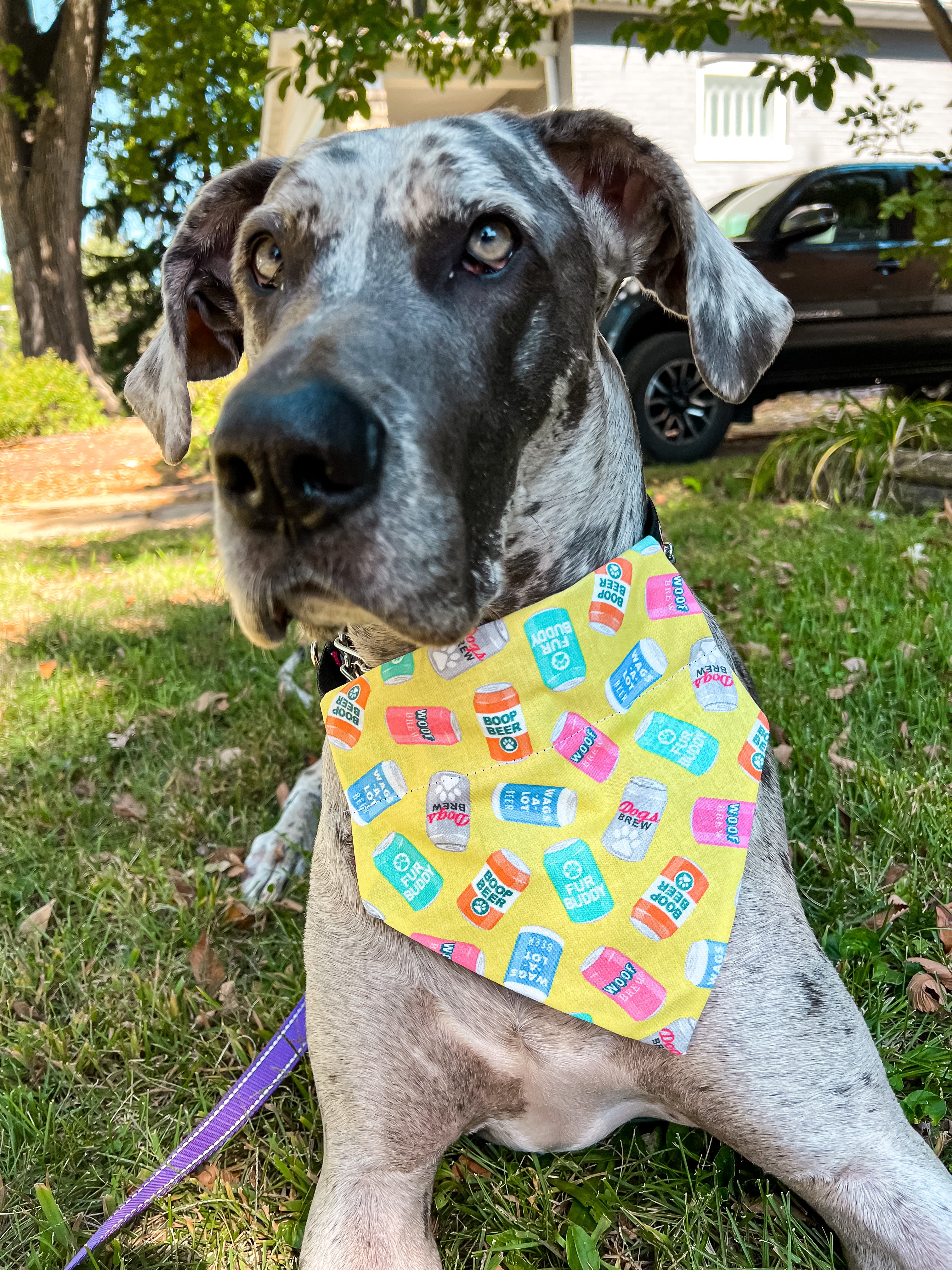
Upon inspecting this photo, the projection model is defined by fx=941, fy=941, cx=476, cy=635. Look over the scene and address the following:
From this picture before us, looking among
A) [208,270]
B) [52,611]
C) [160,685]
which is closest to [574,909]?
Result: [208,270]

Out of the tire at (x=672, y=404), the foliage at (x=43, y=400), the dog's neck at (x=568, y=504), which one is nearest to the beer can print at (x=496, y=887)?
the dog's neck at (x=568, y=504)

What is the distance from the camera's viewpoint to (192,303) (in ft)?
8.18

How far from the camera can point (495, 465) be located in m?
1.75

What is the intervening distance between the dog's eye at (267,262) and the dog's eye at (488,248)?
41 cm

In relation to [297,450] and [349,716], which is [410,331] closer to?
[297,450]

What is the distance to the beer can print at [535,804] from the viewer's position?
6.30ft

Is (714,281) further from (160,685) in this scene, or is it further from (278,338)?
(160,685)

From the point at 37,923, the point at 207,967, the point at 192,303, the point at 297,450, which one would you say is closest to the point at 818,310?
the point at 192,303

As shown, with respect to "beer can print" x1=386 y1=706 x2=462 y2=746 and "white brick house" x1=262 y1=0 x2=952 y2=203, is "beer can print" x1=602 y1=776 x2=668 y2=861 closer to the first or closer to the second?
"beer can print" x1=386 y1=706 x2=462 y2=746

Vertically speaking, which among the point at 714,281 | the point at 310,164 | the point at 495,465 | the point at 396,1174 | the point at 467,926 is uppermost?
the point at 310,164

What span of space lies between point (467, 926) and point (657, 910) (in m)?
0.38

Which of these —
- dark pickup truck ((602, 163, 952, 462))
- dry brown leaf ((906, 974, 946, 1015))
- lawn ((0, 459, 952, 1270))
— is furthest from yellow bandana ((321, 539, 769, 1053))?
dark pickup truck ((602, 163, 952, 462))

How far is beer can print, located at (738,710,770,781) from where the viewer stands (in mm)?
1970

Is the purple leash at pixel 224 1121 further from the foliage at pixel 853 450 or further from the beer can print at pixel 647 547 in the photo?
the foliage at pixel 853 450
